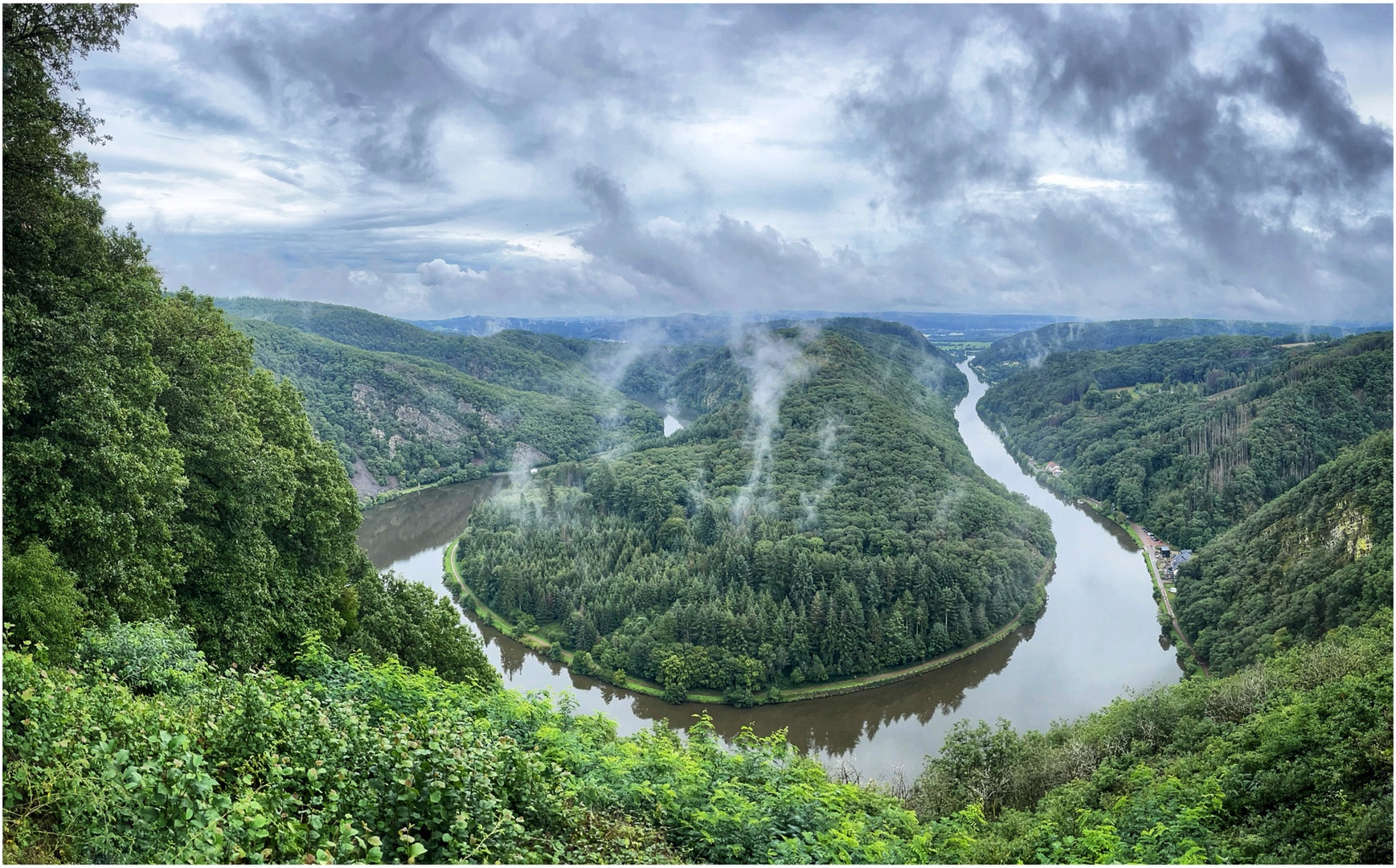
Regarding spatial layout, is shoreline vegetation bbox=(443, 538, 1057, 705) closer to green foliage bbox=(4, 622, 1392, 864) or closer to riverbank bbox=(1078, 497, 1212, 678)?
riverbank bbox=(1078, 497, 1212, 678)

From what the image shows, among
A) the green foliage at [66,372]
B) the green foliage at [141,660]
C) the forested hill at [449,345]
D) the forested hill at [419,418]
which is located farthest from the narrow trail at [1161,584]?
the forested hill at [449,345]

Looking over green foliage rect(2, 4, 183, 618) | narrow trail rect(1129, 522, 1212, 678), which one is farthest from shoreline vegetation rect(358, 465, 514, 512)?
narrow trail rect(1129, 522, 1212, 678)

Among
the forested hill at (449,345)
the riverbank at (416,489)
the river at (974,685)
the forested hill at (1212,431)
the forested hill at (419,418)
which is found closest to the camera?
the river at (974,685)

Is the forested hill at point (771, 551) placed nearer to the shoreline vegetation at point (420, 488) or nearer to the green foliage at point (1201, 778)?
the green foliage at point (1201, 778)

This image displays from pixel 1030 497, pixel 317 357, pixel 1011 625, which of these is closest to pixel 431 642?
pixel 1011 625

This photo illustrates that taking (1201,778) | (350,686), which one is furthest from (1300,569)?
(350,686)

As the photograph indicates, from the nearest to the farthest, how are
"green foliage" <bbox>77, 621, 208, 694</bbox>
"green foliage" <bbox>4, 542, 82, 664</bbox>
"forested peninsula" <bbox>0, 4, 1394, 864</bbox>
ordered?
1. "forested peninsula" <bbox>0, 4, 1394, 864</bbox>
2. "green foliage" <bbox>77, 621, 208, 694</bbox>
3. "green foliage" <bbox>4, 542, 82, 664</bbox>

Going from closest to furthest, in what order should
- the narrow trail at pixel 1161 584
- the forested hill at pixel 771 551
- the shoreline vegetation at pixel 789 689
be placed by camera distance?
the shoreline vegetation at pixel 789 689, the narrow trail at pixel 1161 584, the forested hill at pixel 771 551
